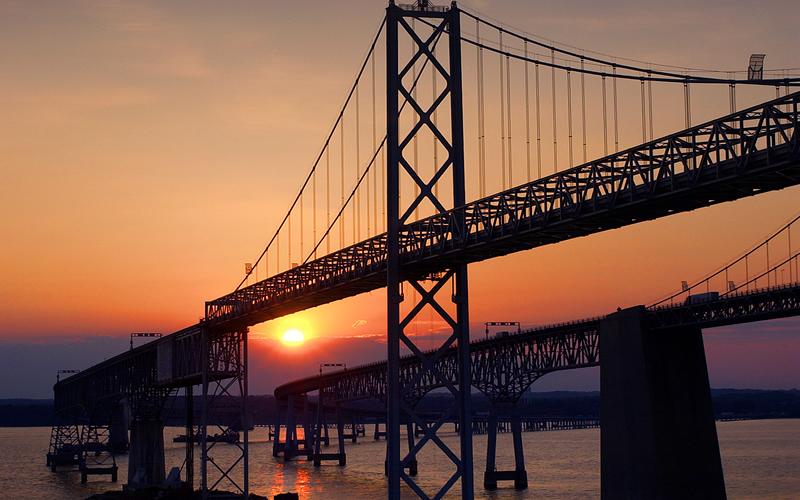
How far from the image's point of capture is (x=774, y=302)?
88688 mm

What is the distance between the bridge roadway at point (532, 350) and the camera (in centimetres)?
8169

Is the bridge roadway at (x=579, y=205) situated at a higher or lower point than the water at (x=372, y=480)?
higher

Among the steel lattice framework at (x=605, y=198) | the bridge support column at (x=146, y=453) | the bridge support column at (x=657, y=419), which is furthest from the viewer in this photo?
the bridge support column at (x=146, y=453)

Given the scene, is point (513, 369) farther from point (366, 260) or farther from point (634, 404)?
point (366, 260)

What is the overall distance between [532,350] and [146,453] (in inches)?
1465

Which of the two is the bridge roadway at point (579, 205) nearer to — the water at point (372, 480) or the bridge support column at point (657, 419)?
the bridge support column at point (657, 419)

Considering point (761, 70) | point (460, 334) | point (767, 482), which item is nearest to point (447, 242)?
point (460, 334)

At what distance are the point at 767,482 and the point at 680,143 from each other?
341 ft

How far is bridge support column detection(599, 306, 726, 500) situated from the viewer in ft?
232

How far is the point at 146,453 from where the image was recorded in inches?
4328

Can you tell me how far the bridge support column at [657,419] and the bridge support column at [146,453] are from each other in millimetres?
46872

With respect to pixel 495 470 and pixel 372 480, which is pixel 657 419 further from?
pixel 372 480

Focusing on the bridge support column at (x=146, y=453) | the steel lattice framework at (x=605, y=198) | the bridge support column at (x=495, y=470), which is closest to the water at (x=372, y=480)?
the bridge support column at (x=495, y=470)

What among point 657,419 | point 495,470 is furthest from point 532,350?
point 657,419
